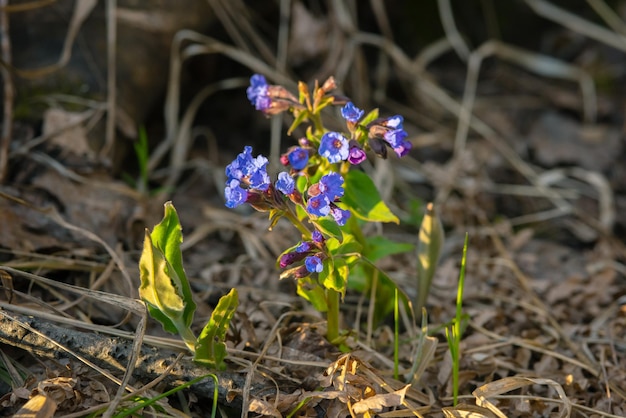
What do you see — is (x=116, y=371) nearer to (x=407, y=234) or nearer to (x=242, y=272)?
(x=242, y=272)

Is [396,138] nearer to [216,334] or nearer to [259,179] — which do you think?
[259,179]

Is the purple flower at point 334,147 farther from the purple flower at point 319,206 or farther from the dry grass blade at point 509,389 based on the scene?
the dry grass blade at point 509,389

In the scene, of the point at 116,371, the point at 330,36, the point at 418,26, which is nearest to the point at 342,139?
the point at 116,371

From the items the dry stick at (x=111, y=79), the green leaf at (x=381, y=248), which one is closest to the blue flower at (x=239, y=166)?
the green leaf at (x=381, y=248)

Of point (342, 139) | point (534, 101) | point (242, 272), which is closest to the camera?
point (342, 139)

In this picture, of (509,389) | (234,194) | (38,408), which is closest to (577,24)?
(509,389)

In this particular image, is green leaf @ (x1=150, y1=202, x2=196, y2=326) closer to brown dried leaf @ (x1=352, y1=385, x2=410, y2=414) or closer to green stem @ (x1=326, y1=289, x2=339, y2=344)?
green stem @ (x1=326, y1=289, x2=339, y2=344)
